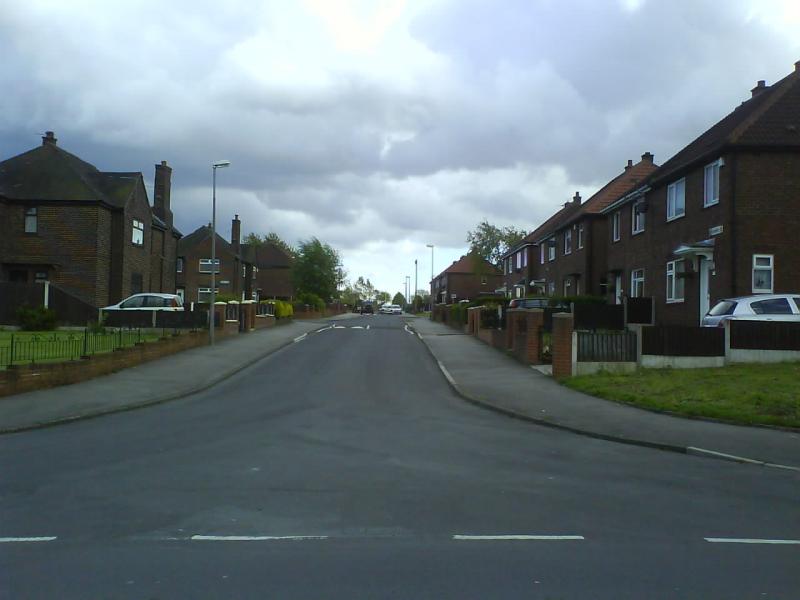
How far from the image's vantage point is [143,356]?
22000mm

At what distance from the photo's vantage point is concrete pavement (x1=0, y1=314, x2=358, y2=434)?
1435cm

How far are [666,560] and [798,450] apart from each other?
20.4 ft

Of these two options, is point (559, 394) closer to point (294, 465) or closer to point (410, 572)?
point (294, 465)

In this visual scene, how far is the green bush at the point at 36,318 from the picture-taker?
2953 centimetres

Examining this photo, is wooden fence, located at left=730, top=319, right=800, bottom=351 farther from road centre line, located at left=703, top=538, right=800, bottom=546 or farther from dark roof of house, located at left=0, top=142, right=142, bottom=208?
dark roof of house, located at left=0, top=142, right=142, bottom=208

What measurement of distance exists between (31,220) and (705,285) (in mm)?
29287

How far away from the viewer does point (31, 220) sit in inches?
1384

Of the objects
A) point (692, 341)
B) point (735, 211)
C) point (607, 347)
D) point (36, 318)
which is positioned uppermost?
point (735, 211)

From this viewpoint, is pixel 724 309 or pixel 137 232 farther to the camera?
pixel 137 232

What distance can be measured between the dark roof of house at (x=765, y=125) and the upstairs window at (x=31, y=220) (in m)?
27.6

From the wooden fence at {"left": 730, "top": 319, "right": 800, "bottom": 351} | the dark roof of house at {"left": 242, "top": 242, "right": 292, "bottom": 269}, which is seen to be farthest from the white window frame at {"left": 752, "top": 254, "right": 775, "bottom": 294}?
the dark roof of house at {"left": 242, "top": 242, "right": 292, "bottom": 269}

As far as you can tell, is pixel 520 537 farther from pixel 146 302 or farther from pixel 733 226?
pixel 146 302

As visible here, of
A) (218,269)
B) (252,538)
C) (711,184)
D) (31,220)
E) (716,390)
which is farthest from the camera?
(218,269)

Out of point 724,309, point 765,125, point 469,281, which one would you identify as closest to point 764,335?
point 724,309
